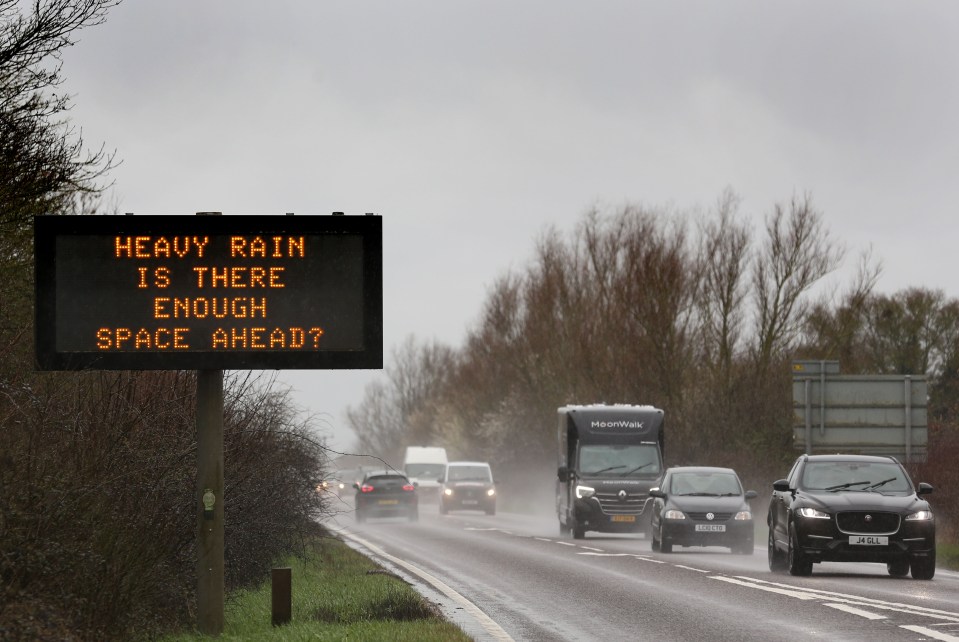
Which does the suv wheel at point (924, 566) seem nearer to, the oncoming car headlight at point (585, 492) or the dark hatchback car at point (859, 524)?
the dark hatchback car at point (859, 524)

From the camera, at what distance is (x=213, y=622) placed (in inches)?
552

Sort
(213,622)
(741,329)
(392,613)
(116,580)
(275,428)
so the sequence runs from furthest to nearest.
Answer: (741,329), (275,428), (392,613), (213,622), (116,580)

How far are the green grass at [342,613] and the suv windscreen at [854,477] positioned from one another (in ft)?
21.2

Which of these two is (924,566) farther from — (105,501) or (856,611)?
(105,501)

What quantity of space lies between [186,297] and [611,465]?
77.9 ft

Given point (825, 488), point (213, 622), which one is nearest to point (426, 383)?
point (825, 488)

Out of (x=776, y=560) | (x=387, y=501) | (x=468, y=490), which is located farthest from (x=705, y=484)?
(x=468, y=490)

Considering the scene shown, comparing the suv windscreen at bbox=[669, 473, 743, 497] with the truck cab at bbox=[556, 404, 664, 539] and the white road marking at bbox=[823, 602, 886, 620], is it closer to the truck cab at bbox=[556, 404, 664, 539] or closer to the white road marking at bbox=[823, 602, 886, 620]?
the truck cab at bbox=[556, 404, 664, 539]

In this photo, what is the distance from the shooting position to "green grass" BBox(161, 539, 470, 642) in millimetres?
13664

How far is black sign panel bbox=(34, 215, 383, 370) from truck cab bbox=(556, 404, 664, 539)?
74.8ft

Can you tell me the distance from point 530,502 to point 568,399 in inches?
363

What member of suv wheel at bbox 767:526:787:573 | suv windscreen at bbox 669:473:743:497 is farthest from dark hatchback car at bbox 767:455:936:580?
suv windscreen at bbox 669:473:743:497

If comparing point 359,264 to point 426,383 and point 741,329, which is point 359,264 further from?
point 426,383

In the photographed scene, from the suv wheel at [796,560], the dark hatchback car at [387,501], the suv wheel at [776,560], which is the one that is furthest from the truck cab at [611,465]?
the dark hatchback car at [387,501]
